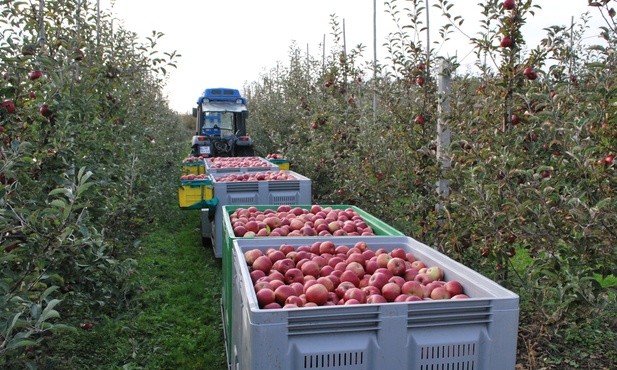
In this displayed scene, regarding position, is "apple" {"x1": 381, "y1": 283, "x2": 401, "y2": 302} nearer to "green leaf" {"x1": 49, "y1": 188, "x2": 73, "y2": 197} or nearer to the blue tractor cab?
"green leaf" {"x1": 49, "y1": 188, "x2": 73, "y2": 197}

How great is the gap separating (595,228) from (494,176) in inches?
31.0

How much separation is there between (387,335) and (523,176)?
1709mm

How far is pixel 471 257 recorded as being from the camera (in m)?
4.02

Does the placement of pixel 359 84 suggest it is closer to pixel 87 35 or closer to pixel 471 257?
pixel 87 35

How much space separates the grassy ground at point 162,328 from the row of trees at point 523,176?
72.9 inches

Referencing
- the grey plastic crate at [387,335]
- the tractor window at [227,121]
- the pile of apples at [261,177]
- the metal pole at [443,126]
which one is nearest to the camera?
the grey plastic crate at [387,335]

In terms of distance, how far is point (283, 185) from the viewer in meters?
6.09

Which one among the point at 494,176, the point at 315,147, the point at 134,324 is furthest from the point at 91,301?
the point at 315,147

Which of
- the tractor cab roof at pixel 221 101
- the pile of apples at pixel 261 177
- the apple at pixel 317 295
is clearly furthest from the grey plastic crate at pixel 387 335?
the tractor cab roof at pixel 221 101

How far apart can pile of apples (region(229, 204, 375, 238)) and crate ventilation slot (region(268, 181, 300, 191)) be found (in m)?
1.25

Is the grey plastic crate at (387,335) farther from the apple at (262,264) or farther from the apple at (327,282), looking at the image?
the apple at (262,264)

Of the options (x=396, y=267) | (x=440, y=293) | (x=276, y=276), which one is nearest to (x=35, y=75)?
(x=276, y=276)

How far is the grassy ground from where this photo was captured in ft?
13.0

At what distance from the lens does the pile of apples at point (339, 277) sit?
2477 millimetres
